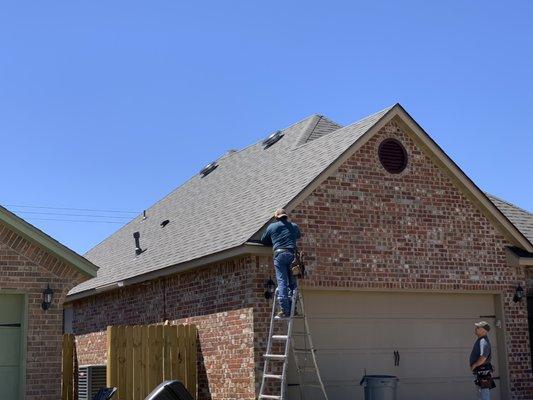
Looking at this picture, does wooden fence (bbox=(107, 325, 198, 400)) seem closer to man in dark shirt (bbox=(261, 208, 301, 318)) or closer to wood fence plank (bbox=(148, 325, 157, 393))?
wood fence plank (bbox=(148, 325, 157, 393))

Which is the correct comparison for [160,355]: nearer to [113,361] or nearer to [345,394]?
[113,361]

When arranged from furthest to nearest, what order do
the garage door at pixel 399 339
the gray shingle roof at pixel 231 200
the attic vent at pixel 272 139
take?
the attic vent at pixel 272 139
the gray shingle roof at pixel 231 200
the garage door at pixel 399 339


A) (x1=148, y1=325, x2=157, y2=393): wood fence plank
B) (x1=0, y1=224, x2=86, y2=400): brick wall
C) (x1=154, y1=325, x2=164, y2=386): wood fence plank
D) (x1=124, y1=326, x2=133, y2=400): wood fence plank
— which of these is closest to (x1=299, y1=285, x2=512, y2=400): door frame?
(x1=154, y1=325, x2=164, y2=386): wood fence plank

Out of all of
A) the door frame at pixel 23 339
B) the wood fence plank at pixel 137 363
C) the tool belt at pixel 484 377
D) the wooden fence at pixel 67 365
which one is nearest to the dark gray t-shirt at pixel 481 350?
the tool belt at pixel 484 377

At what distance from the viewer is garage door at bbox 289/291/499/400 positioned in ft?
48.8

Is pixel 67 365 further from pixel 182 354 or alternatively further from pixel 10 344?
pixel 10 344

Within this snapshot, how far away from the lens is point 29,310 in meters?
13.8

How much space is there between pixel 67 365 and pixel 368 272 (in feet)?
23.7

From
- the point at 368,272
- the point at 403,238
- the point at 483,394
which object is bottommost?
the point at 483,394

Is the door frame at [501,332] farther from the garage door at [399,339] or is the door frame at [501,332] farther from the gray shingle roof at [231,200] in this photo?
the gray shingle roof at [231,200]

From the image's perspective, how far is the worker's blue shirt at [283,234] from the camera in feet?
44.2

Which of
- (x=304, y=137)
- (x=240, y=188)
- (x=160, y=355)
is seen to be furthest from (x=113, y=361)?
(x=304, y=137)

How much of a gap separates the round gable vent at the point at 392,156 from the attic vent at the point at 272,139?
557cm

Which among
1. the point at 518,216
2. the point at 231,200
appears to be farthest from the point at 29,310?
the point at 518,216
